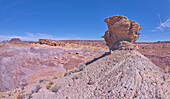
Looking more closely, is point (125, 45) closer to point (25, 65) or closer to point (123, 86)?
Result: point (123, 86)

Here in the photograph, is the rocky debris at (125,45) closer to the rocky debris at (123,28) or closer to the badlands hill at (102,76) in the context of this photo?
the badlands hill at (102,76)

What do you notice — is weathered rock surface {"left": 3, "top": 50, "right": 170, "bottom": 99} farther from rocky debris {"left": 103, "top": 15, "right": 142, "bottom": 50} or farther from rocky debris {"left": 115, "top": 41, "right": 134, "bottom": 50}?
rocky debris {"left": 103, "top": 15, "right": 142, "bottom": 50}

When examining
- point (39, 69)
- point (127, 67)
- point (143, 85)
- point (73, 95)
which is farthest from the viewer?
point (39, 69)

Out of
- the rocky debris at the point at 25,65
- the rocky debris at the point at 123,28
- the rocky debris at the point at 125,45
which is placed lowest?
the rocky debris at the point at 25,65

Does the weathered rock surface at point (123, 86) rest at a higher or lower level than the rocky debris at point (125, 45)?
lower

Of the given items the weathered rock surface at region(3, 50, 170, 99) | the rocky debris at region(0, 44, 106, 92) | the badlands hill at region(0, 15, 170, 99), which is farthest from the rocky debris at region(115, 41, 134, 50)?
the rocky debris at region(0, 44, 106, 92)

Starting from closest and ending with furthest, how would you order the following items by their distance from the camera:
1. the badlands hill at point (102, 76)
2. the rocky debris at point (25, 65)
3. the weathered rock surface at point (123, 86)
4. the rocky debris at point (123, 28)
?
1. the weathered rock surface at point (123, 86)
2. the badlands hill at point (102, 76)
3. the rocky debris at point (25, 65)
4. the rocky debris at point (123, 28)

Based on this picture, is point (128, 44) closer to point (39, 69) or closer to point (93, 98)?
point (93, 98)

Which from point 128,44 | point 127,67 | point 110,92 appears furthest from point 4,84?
point 128,44

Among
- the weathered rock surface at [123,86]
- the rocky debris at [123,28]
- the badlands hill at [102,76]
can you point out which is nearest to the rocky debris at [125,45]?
the badlands hill at [102,76]

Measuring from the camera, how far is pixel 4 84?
743cm

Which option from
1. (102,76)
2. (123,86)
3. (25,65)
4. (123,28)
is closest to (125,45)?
(123,28)

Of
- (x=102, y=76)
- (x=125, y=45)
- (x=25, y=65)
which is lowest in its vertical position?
(x=25, y=65)

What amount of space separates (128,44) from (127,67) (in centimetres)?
341
